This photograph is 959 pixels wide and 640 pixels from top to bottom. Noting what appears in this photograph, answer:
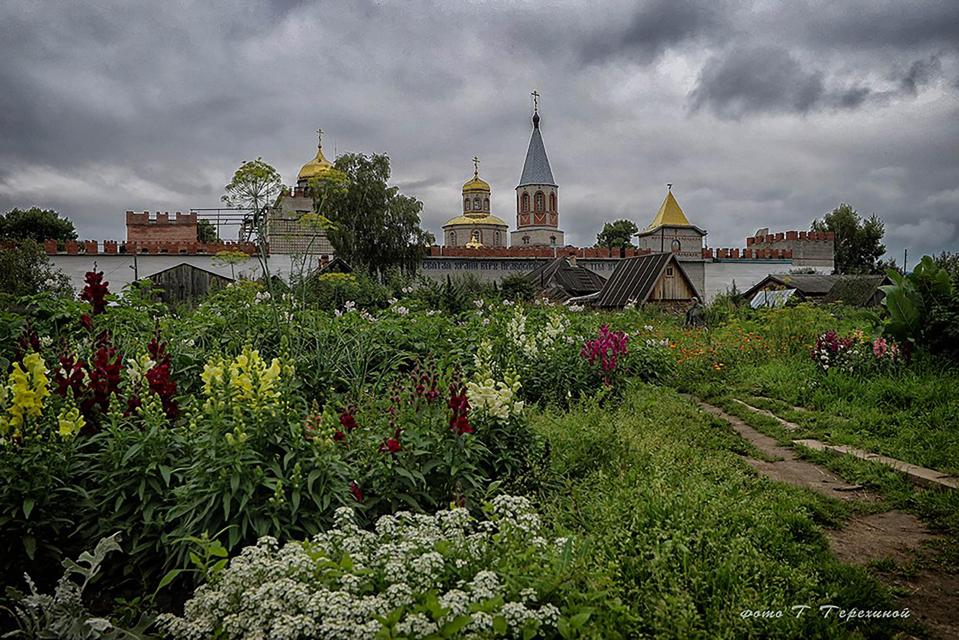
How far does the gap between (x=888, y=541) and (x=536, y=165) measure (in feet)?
197

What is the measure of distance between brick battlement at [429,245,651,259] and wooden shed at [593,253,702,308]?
1573cm

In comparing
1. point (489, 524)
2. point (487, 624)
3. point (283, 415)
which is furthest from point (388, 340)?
point (487, 624)

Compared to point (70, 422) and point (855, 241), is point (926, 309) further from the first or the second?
point (855, 241)

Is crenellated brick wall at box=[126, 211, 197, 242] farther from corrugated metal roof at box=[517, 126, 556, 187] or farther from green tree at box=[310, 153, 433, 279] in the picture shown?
corrugated metal roof at box=[517, 126, 556, 187]

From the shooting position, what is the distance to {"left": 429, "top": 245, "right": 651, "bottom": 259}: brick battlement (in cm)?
3750

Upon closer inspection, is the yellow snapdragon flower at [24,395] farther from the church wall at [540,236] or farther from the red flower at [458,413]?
the church wall at [540,236]

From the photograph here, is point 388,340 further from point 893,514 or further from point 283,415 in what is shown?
point 893,514

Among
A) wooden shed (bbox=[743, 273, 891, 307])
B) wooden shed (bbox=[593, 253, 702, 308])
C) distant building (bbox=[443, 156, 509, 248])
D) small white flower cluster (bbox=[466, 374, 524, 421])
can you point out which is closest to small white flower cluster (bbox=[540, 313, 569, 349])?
small white flower cluster (bbox=[466, 374, 524, 421])

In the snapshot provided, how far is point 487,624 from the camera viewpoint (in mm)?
2094

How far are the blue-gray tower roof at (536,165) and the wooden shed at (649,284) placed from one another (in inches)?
1565

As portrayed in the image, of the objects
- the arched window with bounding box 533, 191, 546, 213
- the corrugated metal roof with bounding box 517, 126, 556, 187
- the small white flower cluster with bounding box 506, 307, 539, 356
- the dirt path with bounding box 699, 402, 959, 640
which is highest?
the corrugated metal roof with bounding box 517, 126, 556, 187

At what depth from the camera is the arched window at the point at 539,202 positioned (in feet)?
200

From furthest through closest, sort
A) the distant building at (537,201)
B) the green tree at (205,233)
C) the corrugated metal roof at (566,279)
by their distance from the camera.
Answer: the distant building at (537,201)
the green tree at (205,233)
the corrugated metal roof at (566,279)

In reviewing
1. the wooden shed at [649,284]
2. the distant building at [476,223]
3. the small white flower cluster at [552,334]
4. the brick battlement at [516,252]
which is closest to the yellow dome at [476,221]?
the distant building at [476,223]
